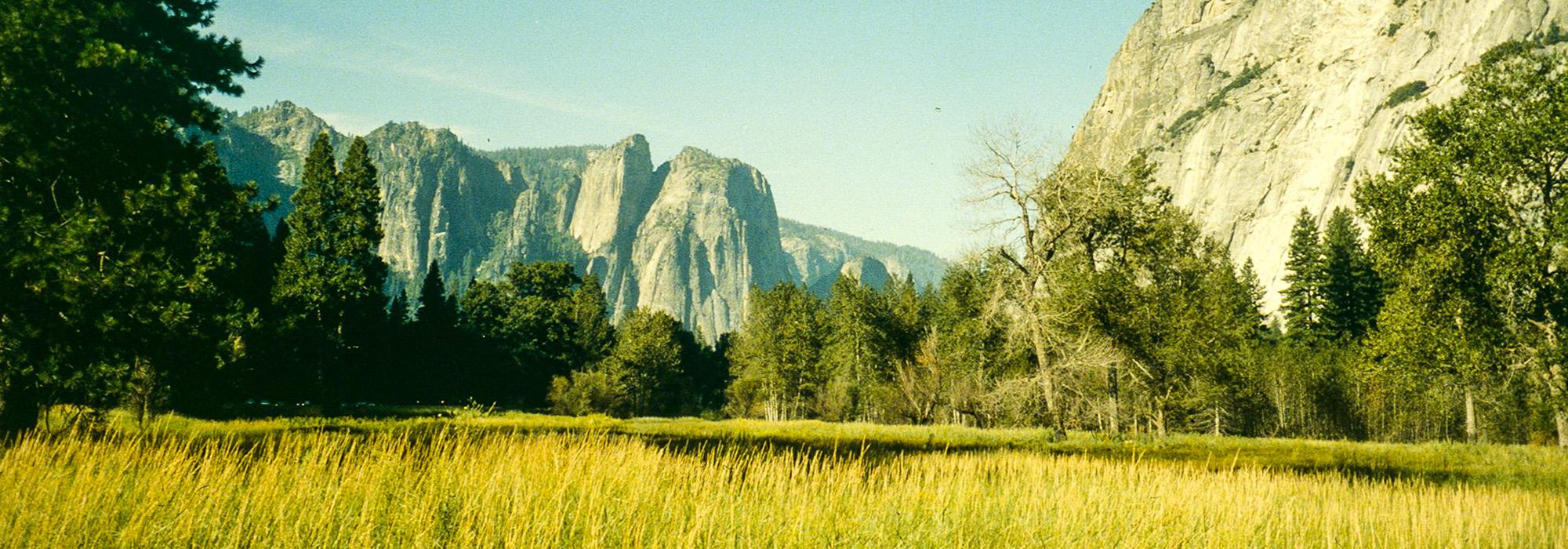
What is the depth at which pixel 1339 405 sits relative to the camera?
48500 mm

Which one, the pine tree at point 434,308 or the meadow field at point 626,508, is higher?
the pine tree at point 434,308

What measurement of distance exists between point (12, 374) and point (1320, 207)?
126m

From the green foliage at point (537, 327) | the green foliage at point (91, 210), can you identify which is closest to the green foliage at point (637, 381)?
the green foliage at point (537, 327)

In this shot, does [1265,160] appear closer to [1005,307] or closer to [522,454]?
[1005,307]

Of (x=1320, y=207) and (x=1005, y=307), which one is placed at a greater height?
(x=1320, y=207)

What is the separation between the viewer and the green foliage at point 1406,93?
103062 mm

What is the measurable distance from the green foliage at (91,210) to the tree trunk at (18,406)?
0.08 ft

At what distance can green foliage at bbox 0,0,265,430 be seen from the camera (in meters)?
11.6

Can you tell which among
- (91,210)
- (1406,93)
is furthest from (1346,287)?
(1406,93)

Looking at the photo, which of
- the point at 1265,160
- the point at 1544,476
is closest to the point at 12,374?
the point at 1544,476

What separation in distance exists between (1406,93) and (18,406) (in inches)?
5369

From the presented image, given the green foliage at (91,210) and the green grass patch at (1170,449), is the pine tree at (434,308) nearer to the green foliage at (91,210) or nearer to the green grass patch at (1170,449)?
the green grass patch at (1170,449)

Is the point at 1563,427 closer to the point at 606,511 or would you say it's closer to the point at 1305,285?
the point at 606,511

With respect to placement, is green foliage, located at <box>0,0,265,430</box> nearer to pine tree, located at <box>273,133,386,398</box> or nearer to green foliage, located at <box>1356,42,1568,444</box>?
pine tree, located at <box>273,133,386,398</box>
